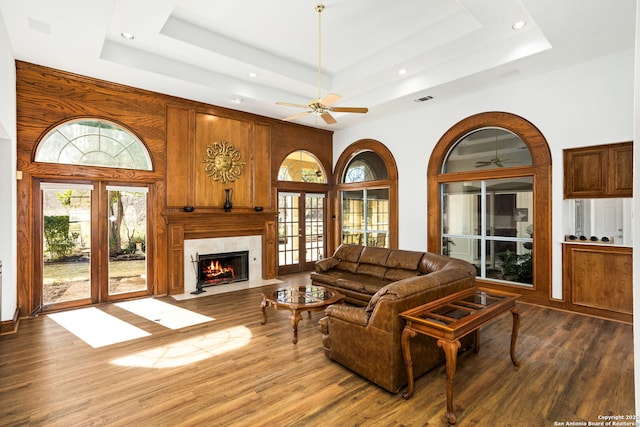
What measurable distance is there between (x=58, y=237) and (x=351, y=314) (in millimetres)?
4828

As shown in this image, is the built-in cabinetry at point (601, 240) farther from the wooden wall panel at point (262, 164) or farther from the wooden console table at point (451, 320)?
the wooden wall panel at point (262, 164)

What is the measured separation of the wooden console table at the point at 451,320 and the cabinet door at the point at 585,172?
9.42 feet

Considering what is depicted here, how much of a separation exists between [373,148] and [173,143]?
4249 millimetres

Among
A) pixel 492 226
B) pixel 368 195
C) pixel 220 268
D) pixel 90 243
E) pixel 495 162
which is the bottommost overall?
pixel 220 268

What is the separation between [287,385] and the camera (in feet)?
9.36

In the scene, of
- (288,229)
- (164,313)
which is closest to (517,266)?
(288,229)

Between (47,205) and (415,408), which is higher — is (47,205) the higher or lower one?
the higher one

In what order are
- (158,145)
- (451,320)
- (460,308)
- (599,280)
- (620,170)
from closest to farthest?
(451,320) → (460,308) → (620,170) → (599,280) → (158,145)

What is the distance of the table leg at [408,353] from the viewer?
253 centimetres

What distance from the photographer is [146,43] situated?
463cm

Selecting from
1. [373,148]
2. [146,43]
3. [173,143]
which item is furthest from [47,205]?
[373,148]

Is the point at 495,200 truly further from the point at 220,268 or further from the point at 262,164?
the point at 220,268

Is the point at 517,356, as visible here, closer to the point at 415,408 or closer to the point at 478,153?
the point at 415,408

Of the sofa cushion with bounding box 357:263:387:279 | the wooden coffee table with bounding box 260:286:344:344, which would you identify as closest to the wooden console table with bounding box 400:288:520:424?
the wooden coffee table with bounding box 260:286:344:344
